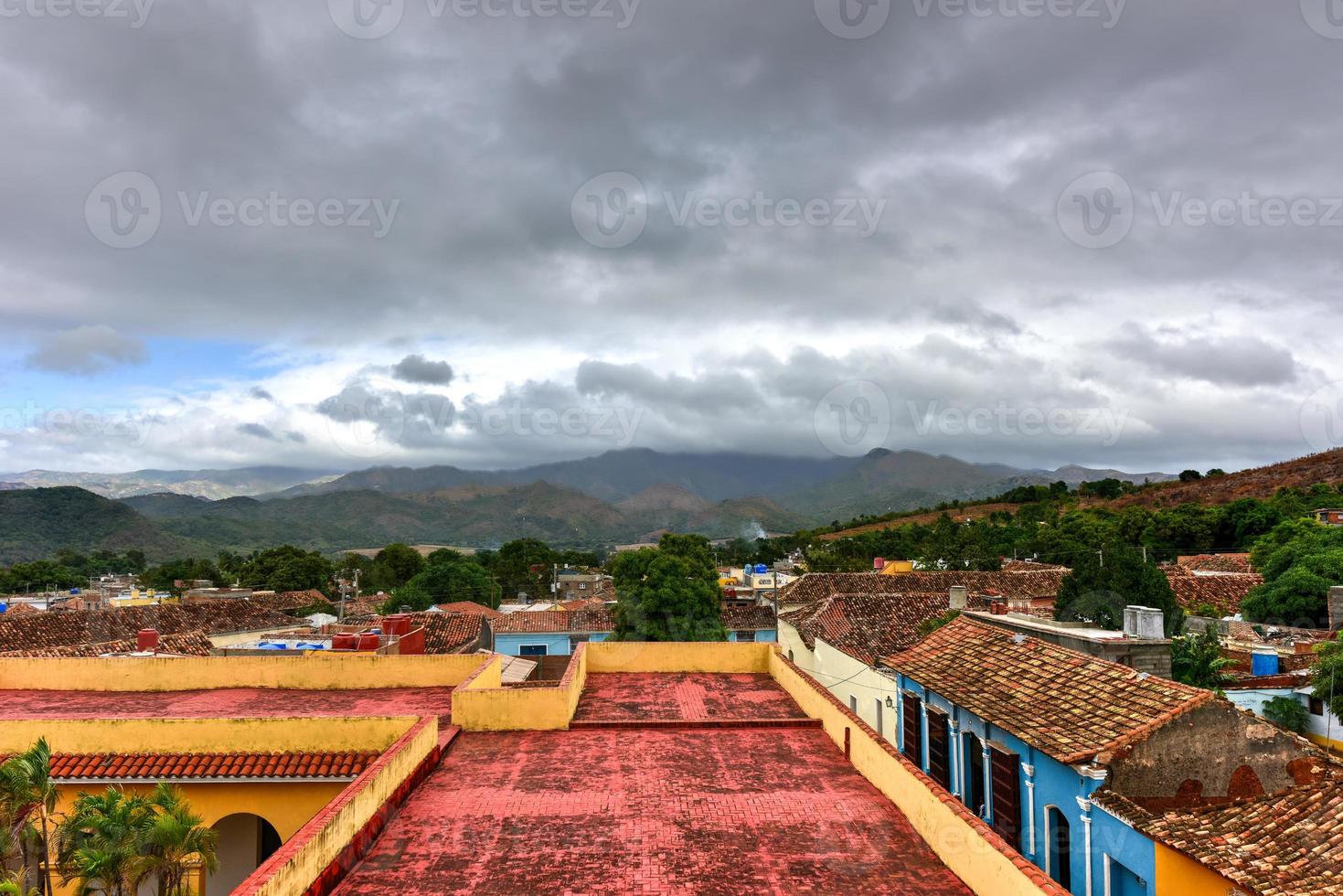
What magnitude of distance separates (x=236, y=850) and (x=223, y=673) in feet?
12.9

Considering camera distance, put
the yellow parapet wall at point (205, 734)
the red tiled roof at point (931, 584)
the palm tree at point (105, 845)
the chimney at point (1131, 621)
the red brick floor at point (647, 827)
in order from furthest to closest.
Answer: the red tiled roof at point (931, 584) < the chimney at point (1131, 621) < the yellow parapet wall at point (205, 734) < the palm tree at point (105, 845) < the red brick floor at point (647, 827)

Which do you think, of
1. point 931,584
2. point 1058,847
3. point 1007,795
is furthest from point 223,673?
point 931,584

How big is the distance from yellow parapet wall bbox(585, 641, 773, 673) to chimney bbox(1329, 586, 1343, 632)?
837 inches

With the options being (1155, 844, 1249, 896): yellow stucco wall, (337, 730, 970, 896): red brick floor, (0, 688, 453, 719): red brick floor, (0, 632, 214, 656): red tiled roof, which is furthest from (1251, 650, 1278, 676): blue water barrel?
(0, 632, 214, 656): red tiled roof

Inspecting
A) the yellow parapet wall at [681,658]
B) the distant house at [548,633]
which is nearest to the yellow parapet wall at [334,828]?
the yellow parapet wall at [681,658]

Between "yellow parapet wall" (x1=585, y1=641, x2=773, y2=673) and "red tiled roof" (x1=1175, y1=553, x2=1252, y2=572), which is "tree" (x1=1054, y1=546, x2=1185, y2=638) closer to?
"yellow parapet wall" (x1=585, y1=641, x2=773, y2=673)

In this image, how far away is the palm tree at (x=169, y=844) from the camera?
740cm

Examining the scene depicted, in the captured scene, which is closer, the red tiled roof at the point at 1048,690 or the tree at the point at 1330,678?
the red tiled roof at the point at 1048,690

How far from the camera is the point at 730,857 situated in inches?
281

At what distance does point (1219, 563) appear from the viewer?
4916cm

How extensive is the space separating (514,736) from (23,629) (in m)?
28.2

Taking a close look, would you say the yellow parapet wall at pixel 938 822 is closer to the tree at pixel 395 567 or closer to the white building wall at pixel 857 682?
the white building wall at pixel 857 682

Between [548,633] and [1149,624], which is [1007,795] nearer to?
[1149,624]

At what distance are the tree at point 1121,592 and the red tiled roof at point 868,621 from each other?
16.2ft
